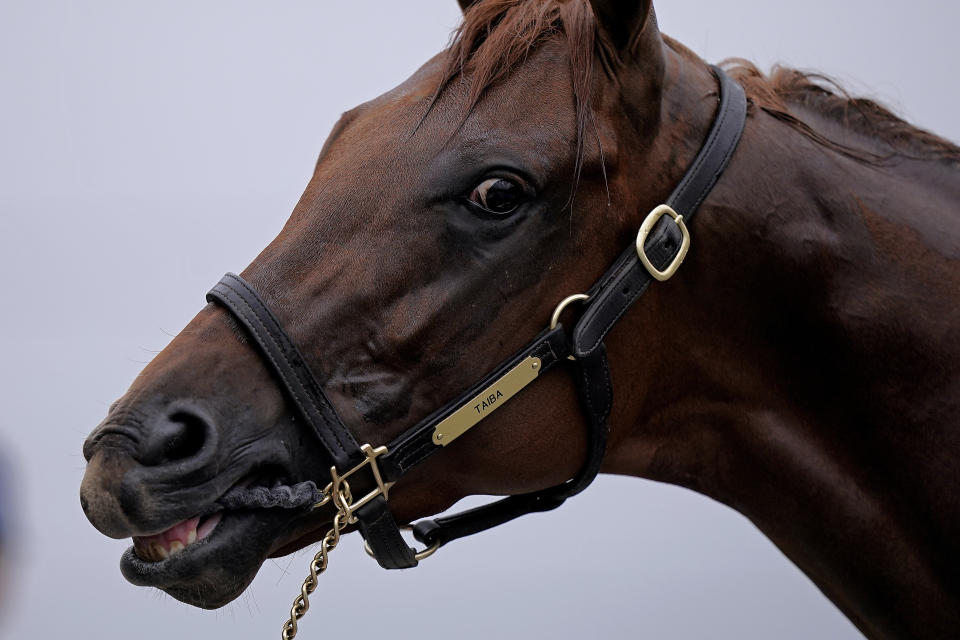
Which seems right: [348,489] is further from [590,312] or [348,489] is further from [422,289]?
[590,312]

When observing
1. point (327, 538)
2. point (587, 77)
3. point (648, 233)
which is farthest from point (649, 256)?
point (327, 538)

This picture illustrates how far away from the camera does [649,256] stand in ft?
3.65

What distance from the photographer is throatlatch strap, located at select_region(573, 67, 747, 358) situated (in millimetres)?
1104

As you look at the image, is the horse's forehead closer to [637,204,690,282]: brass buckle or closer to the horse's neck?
[637,204,690,282]: brass buckle

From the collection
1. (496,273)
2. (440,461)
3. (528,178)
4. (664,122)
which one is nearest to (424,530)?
(440,461)

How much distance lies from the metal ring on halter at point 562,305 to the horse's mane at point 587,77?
0.57ft

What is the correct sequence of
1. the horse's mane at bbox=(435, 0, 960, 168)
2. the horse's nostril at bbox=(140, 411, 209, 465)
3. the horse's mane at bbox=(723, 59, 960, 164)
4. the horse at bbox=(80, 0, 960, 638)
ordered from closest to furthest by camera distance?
the horse's nostril at bbox=(140, 411, 209, 465)
the horse at bbox=(80, 0, 960, 638)
the horse's mane at bbox=(435, 0, 960, 168)
the horse's mane at bbox=(723, 59, 960, 164)

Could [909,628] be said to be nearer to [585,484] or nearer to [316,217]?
[585,484]

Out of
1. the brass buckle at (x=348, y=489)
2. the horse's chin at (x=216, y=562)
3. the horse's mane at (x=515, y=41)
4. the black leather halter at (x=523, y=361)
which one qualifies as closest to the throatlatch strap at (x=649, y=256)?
the black leather halter at (x=523, y=361)

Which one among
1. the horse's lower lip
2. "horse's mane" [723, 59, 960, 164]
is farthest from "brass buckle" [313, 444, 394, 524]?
"horse's mane" [723, 59, 960, 164]

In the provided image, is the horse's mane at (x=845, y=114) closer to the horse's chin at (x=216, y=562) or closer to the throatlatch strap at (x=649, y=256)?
the throatlatch strap at (x=649, y=256)

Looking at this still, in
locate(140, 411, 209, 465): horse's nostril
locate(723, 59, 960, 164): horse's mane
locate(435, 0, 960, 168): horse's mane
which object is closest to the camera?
locate(140, 411, 209, 465): horse's nostril

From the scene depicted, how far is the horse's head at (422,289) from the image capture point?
96 centimetres

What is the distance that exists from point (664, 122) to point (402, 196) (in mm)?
395
